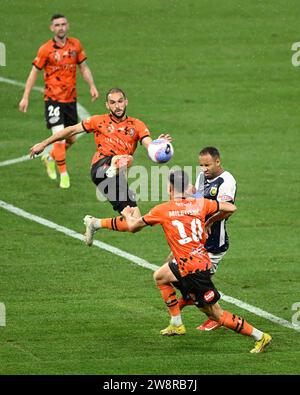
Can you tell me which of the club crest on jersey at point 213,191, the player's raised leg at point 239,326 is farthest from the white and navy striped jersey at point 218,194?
the player's raised leg at point 239,326

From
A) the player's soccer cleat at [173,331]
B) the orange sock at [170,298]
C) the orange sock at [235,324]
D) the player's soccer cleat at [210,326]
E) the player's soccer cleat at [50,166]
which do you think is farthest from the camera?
the player's soccer cleat at [50,166]

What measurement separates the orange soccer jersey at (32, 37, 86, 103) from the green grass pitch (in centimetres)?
179

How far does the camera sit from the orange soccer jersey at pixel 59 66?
77.2 feet

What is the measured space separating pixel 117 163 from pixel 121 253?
2743 millimetres

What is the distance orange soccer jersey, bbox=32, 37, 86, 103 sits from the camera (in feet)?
77.2

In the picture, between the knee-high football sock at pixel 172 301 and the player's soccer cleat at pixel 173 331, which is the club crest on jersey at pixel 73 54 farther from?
the player's soccer cleat at pixel 173 331

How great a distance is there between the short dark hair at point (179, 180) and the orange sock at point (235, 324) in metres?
1.62

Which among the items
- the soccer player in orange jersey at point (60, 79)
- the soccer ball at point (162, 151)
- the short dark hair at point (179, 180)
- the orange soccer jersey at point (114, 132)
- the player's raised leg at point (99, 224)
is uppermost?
the soccer player in orange jersey at point (60, 79)

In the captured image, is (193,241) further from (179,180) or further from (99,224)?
(99,224)

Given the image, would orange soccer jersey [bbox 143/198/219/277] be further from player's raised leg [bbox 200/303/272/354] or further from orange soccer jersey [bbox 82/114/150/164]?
orange soccer jersey [bbox 82/114/150/164]

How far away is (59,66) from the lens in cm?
2364

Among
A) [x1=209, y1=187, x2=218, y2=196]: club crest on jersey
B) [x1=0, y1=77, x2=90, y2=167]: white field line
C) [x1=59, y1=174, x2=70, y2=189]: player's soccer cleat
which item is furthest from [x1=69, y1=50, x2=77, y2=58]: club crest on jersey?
[x1=209, y1=187, x2=218, y2=196]: club crest on jersey
